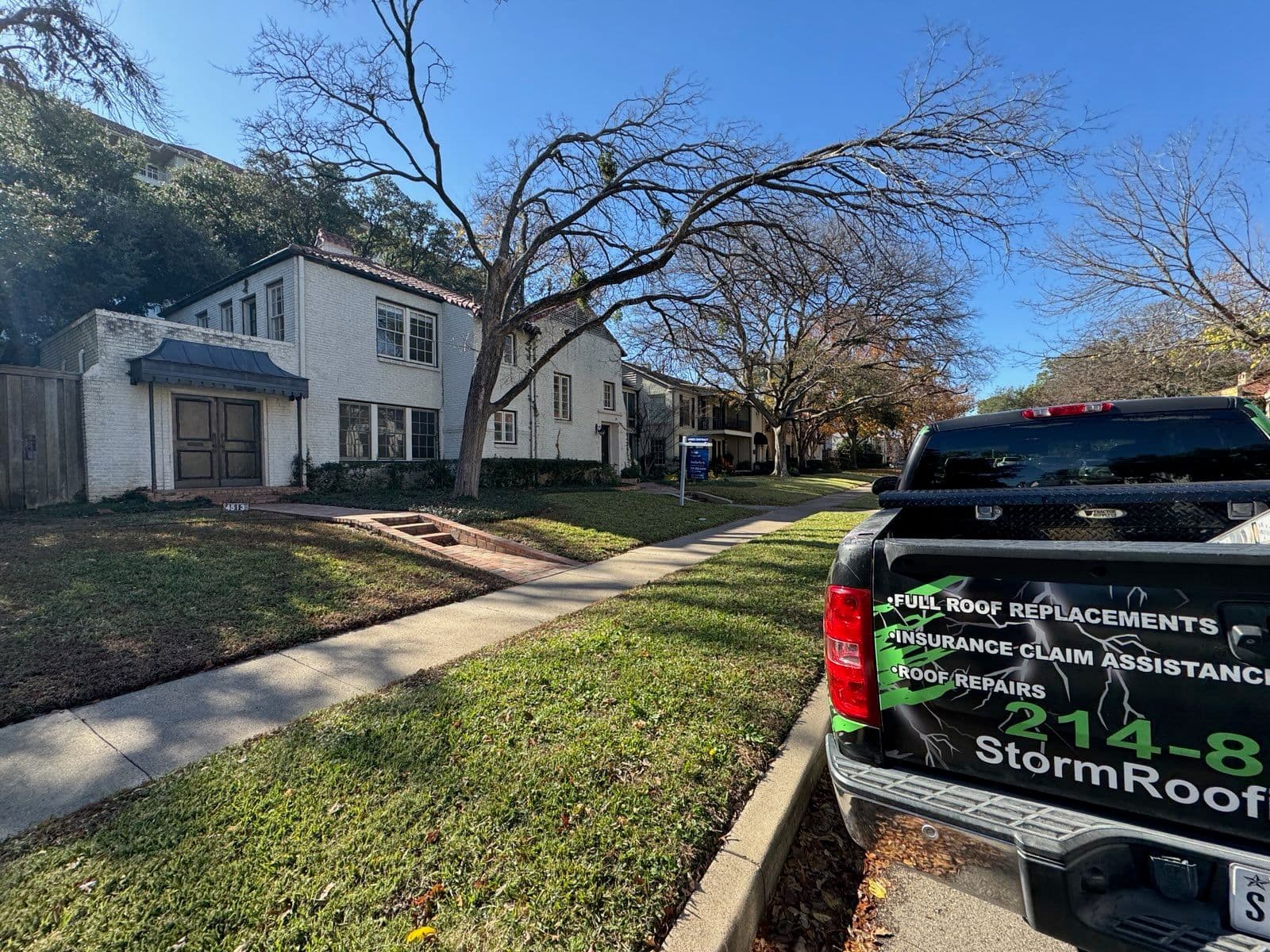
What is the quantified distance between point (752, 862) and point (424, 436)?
1688 centimetres

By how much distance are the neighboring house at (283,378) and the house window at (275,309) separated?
0.04 m

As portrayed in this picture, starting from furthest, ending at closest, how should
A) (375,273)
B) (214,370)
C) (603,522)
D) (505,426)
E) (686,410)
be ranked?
(686,410) < (505,426) < (375,273) < (214,370) < (603,522)

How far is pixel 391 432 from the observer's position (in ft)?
53.6

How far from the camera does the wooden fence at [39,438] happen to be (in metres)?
10.1

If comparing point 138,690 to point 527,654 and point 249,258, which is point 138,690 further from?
point 249,258

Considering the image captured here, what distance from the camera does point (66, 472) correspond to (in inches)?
423

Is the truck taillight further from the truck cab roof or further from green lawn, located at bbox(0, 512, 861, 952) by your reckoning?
the truck cab roof

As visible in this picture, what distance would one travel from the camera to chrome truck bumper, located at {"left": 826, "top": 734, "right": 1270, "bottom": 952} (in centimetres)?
139

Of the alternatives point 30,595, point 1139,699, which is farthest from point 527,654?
point 30,595

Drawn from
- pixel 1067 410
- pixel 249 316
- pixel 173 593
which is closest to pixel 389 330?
pixel 249 316

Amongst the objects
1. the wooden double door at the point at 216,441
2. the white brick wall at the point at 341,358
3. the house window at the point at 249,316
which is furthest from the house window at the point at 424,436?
the house window at the point at 249,316

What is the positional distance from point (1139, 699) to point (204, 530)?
10.1 metres

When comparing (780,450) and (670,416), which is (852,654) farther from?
(670,416)

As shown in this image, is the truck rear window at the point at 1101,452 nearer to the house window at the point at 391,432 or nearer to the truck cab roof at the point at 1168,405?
the truck cab roof at the point at 1168,405
